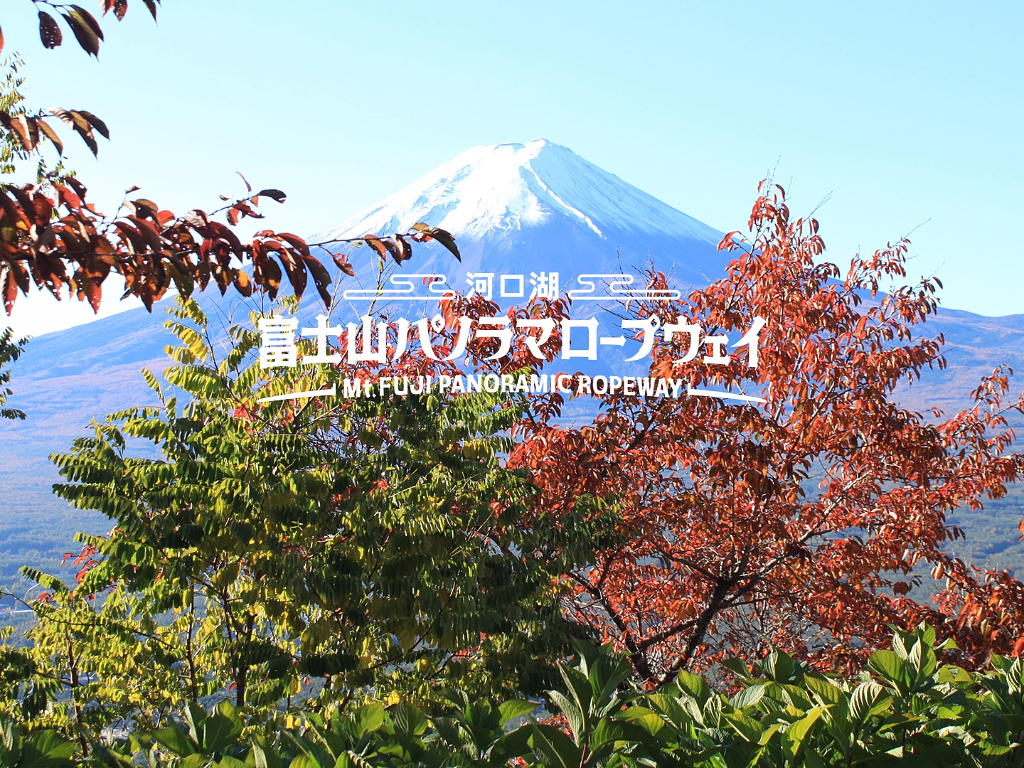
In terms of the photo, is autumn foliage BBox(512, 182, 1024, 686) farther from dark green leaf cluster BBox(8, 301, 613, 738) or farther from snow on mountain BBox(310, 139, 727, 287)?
snow on mountain BBox(310, 139, 727, 287)

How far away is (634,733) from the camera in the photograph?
237 cm

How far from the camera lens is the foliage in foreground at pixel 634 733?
2.23 metres

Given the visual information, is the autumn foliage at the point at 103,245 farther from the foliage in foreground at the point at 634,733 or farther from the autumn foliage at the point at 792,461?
the autumn foliage at the point at 792,461

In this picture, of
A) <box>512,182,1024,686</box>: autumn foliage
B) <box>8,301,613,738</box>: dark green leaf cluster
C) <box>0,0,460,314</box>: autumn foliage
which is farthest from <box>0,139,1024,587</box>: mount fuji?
<box>0,0,460,314</box>: autumn foliage

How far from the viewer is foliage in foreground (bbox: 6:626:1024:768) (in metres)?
2.23

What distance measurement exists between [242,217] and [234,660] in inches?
115

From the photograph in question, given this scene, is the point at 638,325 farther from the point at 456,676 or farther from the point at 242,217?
the point at 242,217

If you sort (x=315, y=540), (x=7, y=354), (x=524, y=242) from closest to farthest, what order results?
(x=315, y=540) < (x=7, y=354) < (x=524, y=242)

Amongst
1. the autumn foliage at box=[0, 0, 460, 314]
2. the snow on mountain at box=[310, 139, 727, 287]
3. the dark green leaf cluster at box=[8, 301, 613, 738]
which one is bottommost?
the dark green leaf cluster at box=[8, 301, 613, 738]

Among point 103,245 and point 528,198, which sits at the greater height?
point 528,198

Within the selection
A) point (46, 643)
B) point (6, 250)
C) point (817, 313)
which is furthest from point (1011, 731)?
point (46, 643)

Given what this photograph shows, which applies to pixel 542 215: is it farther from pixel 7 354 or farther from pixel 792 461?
pixel 792 461

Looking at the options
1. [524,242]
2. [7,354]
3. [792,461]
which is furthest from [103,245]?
[524,242]

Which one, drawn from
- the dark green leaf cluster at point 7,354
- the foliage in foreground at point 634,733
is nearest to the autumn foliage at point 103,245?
the foliage in foreground at point 634,733
